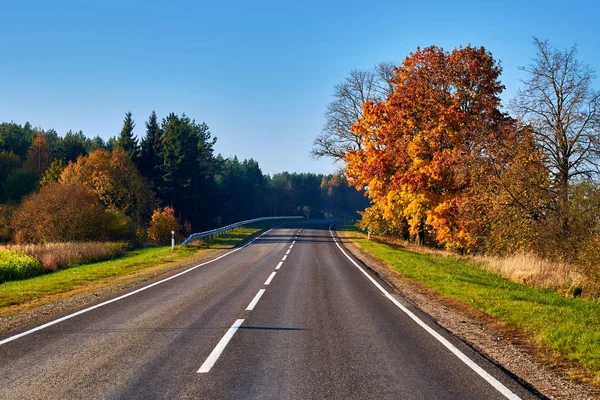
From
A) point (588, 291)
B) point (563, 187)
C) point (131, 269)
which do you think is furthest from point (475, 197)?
point (131, 269)

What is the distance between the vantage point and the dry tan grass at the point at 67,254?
22.1 m

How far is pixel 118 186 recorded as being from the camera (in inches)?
1874

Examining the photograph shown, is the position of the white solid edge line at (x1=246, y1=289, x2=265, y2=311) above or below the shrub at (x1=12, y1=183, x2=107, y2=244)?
below

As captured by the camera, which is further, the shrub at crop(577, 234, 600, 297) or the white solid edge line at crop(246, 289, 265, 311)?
the shrub at crop(577, 234, 600, 297)

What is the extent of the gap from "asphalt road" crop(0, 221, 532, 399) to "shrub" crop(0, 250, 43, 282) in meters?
10.4

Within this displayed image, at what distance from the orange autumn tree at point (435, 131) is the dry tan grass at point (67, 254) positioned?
1603 cm

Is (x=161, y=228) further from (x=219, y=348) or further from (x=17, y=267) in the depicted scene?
(x=219, y=348)

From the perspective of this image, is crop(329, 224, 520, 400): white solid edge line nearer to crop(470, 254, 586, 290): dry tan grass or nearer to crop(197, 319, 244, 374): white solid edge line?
crop(197, 319, 244, 374): white solid edge line

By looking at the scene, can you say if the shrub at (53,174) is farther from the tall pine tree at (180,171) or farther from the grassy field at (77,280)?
the grassy field at (77,280)

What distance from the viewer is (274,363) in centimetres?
634

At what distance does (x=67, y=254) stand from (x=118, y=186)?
25242 mm

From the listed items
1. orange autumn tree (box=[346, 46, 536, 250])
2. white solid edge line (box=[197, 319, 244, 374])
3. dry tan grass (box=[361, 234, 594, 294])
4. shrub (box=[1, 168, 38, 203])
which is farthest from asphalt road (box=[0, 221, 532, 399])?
shrub (box=[1, 168, 38, 203])

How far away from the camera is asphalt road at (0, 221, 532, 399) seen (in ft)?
17.6

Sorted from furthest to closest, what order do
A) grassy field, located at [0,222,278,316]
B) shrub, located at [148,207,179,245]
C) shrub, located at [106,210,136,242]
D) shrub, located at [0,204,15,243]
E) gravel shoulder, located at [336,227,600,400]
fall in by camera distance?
shrub, located at [148,207,179,245] < shrub, located at [0,204,15,243] < shrub, located at [106,210,136,242] < grassy field, located at [0,222,278,316] < gravel shoulder, located at [336,227,600,400]
